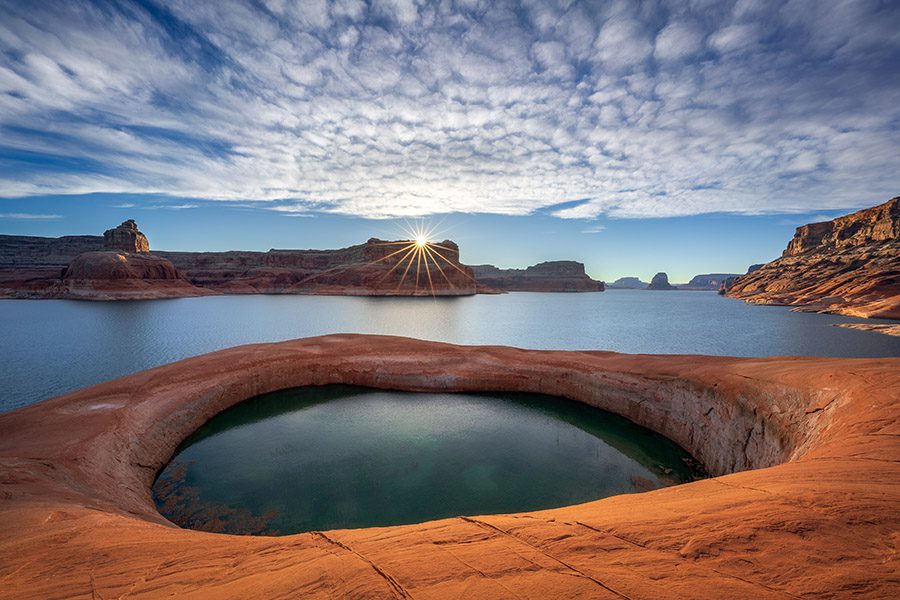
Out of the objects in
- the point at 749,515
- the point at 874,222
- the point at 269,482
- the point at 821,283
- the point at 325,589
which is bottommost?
the point at 269,482

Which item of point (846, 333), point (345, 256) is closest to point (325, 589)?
point (846, 333)

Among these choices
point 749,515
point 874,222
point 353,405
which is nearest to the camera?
point 749,515

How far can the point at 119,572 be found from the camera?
4309 mm

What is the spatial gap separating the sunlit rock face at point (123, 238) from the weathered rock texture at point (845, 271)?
675ft

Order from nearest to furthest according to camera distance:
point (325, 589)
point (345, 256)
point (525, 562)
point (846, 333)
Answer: point (325, 589), point (525, 562), point (846, 333), point (345, 256)

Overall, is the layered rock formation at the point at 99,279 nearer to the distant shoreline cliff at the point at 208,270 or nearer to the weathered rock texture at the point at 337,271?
the distant shoreline cliff at the point at 208,270

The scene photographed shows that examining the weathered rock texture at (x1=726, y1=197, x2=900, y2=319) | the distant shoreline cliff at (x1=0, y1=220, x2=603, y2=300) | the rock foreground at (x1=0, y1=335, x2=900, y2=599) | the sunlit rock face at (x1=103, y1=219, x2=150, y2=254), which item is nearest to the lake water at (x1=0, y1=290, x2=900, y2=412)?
the weathered rock texture at (x1=726, y1=197, x2=900, y2=319)

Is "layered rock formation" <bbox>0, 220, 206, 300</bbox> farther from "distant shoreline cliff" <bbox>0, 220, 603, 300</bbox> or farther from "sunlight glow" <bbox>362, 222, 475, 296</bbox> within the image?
"sunlight glow" <bbox>362, 222, 475, 296</bbox>

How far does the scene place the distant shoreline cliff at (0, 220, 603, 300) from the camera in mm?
85188

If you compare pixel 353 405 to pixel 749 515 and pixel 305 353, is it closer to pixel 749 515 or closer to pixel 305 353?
pixel 305 353

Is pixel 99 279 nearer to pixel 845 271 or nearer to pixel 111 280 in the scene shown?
pixel 111 280

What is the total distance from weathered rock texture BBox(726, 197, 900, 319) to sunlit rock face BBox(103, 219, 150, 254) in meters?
206

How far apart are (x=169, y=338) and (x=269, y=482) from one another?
114 feet

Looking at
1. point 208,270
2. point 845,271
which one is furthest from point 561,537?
point 208,270
